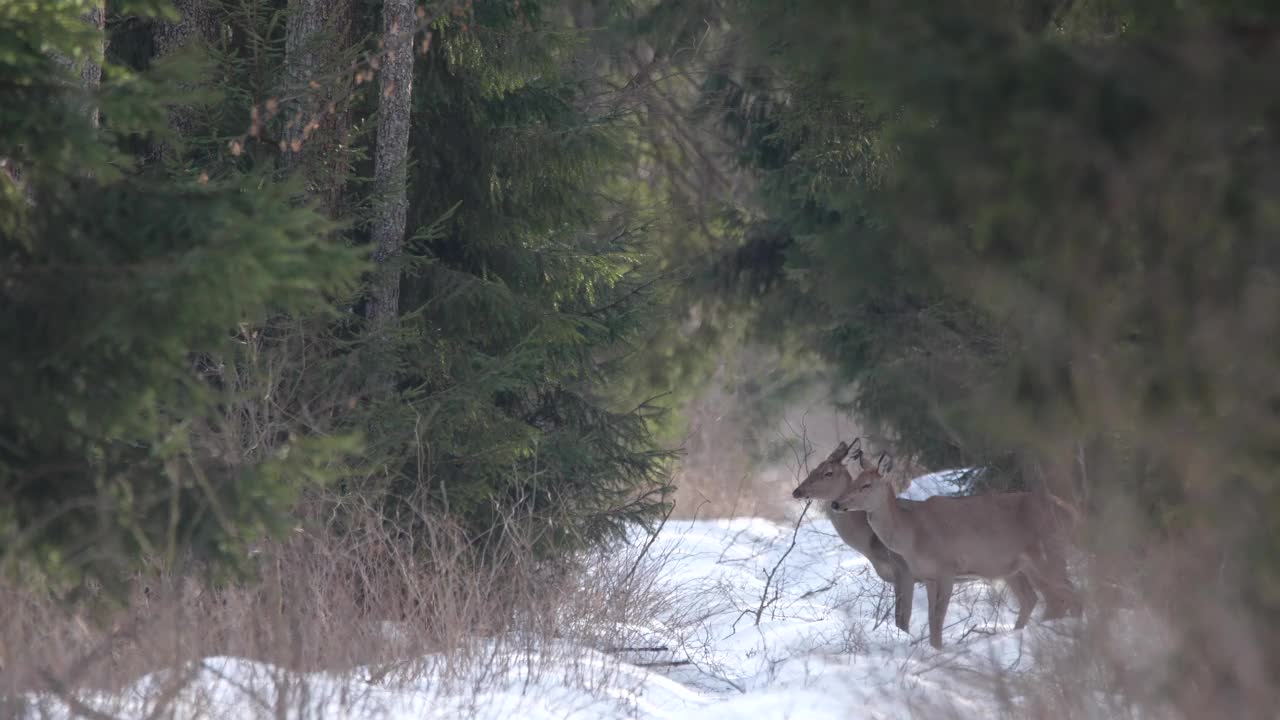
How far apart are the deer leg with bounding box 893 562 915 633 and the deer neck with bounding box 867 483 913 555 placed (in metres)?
0.20

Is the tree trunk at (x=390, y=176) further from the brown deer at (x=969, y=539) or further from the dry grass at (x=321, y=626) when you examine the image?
the brown deer at (x=969, y=539)

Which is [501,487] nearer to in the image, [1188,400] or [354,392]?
[354,392]

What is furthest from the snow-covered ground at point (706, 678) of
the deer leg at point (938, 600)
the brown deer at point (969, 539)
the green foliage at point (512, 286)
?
the green foliage at point (512, 286)

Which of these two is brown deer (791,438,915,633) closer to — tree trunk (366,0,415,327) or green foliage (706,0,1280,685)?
tree trunk (366,0,415,327)

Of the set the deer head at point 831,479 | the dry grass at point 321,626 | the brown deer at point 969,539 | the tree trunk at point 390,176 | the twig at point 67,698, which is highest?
the tree trunk at point 390,176

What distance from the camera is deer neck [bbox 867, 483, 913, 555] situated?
10328 millimetres

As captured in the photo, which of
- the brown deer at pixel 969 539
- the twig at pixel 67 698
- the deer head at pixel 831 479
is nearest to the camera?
the twig at pixel 67 698

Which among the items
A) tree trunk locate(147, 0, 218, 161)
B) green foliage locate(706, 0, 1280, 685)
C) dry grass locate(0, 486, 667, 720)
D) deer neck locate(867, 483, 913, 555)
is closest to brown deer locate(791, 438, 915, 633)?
deer neck locate(867, 483, 913, 555)

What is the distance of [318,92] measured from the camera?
30.5 feet

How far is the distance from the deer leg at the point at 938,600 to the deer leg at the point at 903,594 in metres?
0.15

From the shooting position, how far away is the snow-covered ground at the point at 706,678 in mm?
5789

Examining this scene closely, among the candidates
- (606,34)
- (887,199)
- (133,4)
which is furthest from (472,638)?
(606,34)

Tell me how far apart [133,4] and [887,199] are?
3214mm

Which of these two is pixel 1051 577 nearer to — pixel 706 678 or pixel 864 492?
pixel 864 492
